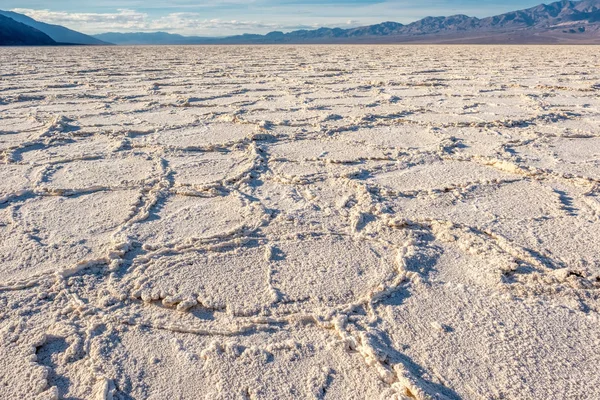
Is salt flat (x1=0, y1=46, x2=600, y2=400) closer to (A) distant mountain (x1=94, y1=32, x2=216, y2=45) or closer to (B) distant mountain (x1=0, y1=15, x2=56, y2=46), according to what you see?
(B) distant mountain (x1=0, y1=15, x2=56, y2=46)

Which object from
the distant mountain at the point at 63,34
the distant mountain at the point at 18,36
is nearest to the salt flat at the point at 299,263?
the distant mountain at the point at 18,36

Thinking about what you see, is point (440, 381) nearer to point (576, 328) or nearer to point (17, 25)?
point (576, 328)

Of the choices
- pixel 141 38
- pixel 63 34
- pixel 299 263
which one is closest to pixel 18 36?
pixel 299 263

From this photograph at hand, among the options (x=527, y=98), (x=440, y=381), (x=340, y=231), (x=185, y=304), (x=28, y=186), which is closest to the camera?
(x=440, y=381)

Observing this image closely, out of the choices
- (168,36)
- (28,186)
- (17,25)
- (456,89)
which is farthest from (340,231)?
(168,36)

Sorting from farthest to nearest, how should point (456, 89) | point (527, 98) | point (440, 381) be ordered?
point (456, 89), point (527, 98), point (440, 381)

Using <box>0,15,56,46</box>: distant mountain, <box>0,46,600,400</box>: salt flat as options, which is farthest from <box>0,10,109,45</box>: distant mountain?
<box>0,46,600,400</box>: salt flat

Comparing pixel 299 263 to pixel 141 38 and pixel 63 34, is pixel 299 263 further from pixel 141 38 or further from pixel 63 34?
pixel 141 38
